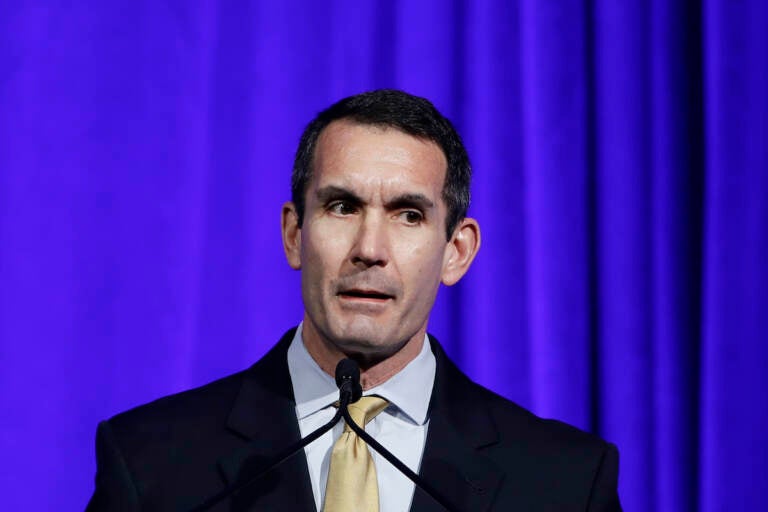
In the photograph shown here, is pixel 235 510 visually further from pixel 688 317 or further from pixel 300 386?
pixel 688 317

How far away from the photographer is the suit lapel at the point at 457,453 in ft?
4.62

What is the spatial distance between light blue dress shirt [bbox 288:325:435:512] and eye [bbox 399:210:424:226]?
0.71 feet

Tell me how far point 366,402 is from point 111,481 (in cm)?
38

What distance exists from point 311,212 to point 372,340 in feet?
0.76

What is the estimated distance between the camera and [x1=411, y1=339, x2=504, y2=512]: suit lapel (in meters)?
1.41

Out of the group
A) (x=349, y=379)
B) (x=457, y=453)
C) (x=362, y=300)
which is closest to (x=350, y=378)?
(x=349, y=379)

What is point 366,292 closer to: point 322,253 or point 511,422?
point 322,253

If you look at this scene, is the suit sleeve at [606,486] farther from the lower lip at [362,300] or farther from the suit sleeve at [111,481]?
the suit sleeve at [111,481]

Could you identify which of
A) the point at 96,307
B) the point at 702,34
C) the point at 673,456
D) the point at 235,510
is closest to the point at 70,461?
the point at 96,307

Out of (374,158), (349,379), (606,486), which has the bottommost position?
(606,486)

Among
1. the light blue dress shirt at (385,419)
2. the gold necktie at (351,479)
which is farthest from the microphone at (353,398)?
the light blue dress shirt at (385,419)

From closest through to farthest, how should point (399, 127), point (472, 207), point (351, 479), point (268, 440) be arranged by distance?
point (351, 479) < point (268, 440) < point (399, 127) < point (472, 207)

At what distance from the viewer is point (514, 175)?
2254mm

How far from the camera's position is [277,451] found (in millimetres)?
1407
